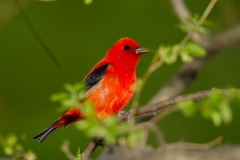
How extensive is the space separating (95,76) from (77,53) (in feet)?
7.08

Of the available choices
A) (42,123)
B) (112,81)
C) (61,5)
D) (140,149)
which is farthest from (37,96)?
(112,81)

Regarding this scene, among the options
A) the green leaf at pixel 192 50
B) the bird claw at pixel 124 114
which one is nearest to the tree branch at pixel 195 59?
the bird claw at pixel 124 114

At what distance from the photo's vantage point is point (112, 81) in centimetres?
378

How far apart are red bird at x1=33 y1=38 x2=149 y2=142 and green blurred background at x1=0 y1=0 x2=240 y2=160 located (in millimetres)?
1818

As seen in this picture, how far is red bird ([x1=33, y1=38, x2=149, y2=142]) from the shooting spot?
3648 millimetres

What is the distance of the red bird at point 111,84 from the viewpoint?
3648mm

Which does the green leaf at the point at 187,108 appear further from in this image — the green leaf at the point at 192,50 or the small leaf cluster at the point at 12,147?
the small leaf cluster at the point at 12,147

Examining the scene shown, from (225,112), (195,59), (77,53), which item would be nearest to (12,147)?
(225,112)

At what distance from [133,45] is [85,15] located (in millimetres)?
2323

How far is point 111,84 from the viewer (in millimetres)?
3775

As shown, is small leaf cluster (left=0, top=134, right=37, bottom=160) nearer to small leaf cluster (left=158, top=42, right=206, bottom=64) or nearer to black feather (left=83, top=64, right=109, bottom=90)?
small leaf cluster (left=158, top=42, right=206, bottom=64)

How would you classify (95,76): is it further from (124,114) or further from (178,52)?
(178,52)

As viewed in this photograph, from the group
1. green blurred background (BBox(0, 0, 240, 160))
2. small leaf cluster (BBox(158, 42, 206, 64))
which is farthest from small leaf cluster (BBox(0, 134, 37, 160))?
green blurred background (BBox(0, 0, 240, 160))

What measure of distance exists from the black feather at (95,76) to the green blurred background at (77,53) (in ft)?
6.02
